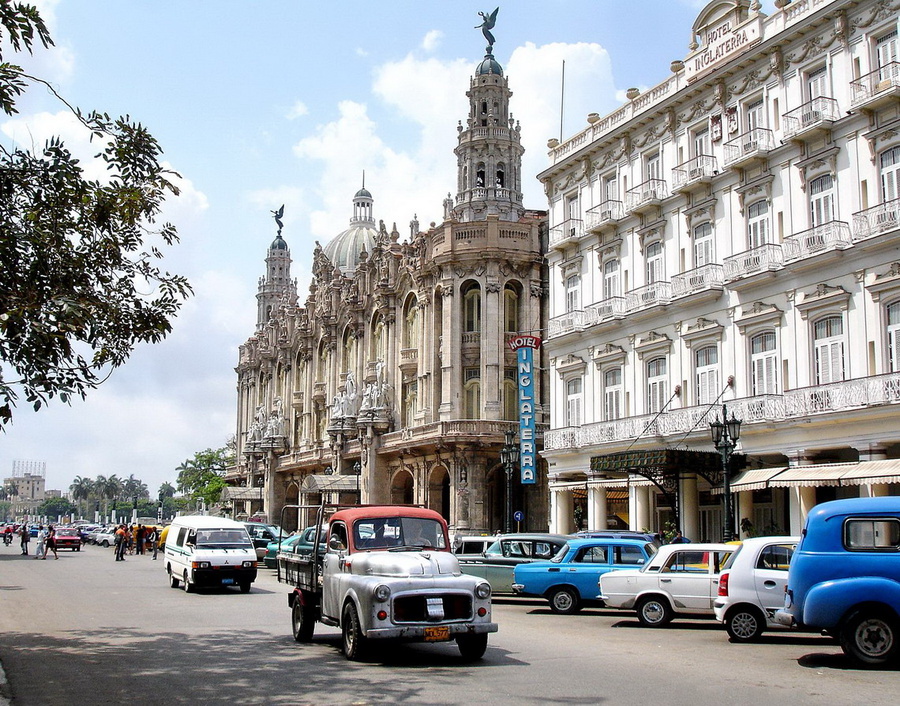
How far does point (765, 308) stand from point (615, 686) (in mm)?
19353

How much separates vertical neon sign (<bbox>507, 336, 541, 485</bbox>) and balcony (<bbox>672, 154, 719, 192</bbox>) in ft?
37.3

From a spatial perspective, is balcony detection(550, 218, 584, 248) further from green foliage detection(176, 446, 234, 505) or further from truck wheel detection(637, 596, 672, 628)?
green foliage detection(176, 446, 234, 505)

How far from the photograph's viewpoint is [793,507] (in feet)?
89.4

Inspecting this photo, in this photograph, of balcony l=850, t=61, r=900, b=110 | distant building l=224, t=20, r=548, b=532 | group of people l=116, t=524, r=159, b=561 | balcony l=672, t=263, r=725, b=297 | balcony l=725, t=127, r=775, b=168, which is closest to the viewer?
balcony l=850, t=61, r=900, b=110

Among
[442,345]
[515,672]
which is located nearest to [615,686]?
[515,672]

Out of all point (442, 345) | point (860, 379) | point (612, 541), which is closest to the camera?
point (612, 541)

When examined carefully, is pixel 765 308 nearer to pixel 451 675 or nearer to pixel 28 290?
pixel 451 675

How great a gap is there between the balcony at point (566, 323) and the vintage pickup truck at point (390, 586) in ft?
71.8

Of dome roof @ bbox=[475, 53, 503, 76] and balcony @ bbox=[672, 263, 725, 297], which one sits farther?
dome roof @ bbox=[475, 53, 503, 76]

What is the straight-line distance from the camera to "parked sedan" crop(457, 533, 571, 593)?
2383 cm

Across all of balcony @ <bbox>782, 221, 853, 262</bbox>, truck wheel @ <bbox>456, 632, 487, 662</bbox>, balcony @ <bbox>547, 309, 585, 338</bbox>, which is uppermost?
balcony @ <bbox>782, 221, 853, 262</bbox>

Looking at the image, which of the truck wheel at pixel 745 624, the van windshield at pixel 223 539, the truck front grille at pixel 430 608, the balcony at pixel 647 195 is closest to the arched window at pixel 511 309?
the balcony at pixel 647 195

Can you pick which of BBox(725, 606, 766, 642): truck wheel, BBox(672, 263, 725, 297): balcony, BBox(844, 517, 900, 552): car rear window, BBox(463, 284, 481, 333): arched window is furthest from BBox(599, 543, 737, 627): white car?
BBox(463, 284, 481, 333): arched window

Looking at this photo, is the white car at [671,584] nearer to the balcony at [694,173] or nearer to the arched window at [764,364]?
the arched window at [764,364]
